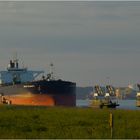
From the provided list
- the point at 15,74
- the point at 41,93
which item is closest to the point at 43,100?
the point at 41,93

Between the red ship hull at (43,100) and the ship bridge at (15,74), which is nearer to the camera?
the red ship hull at (43,100)

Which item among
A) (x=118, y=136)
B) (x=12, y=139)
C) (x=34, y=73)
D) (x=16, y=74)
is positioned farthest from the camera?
(x=34, y=73)

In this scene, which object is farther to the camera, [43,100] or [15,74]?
[15,74]

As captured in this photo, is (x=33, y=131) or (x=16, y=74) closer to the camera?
(x=33, y=131)

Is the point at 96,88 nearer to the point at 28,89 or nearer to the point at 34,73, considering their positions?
the point at 34,73

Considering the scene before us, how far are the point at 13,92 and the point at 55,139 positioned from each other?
101 m

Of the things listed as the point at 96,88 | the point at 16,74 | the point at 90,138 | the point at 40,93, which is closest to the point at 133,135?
the point at 90,138

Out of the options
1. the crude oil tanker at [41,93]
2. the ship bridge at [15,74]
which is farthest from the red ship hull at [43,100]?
the ship bridge at [15,74]

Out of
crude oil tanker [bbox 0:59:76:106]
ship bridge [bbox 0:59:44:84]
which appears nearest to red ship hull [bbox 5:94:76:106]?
crude oil tanker [bbox 0:59:76:106]

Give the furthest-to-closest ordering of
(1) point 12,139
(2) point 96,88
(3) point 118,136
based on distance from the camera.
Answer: (2) point 96,88 < (3) point 118,136 < (1) point 12,139

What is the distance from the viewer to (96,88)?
183m

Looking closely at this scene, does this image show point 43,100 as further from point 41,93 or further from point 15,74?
point 15,74

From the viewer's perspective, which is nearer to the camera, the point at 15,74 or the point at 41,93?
the point at 41,93

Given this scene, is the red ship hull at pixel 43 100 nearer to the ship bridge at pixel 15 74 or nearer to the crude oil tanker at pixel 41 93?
the crude oil tanker at pixel 41 93
